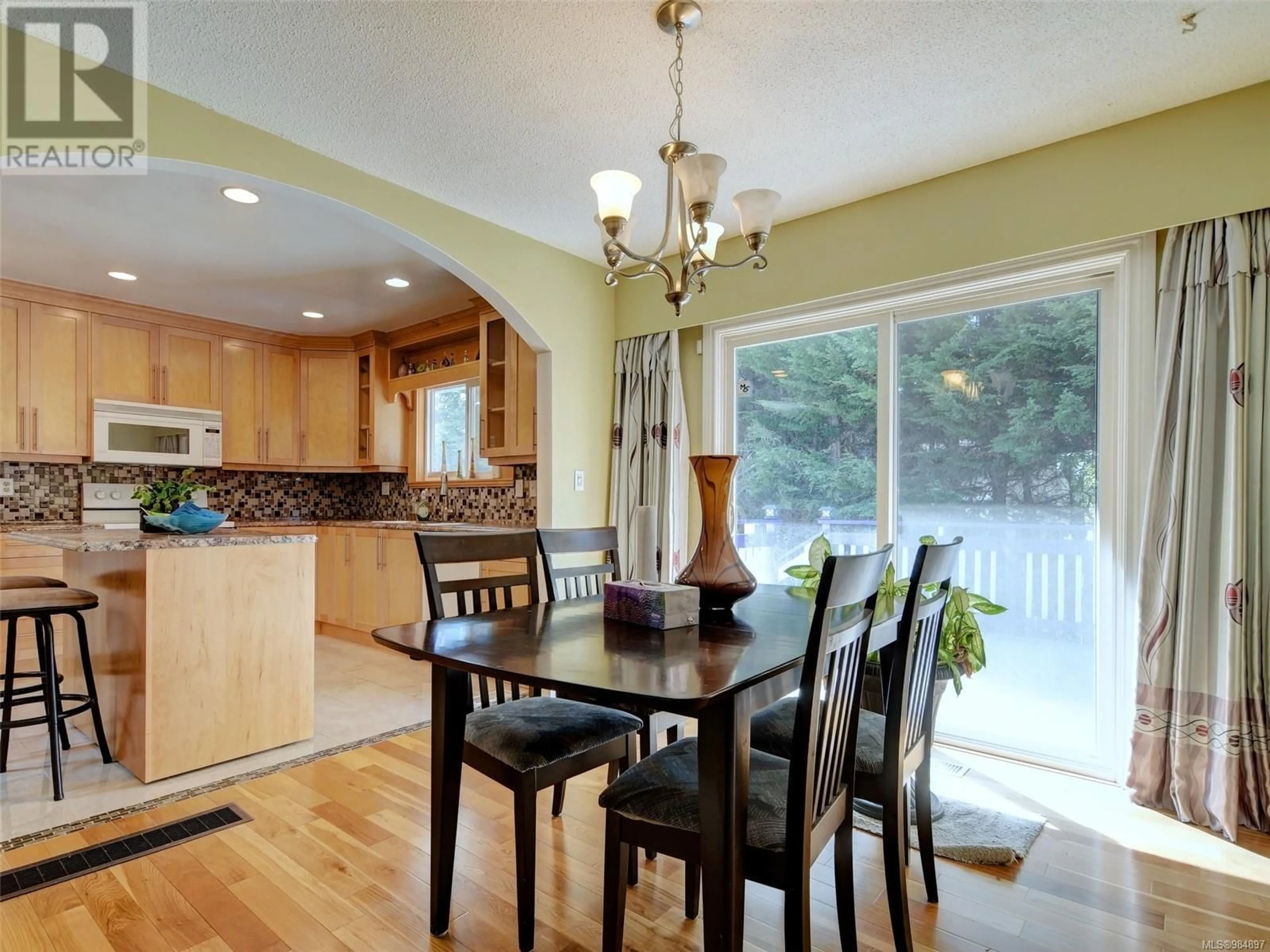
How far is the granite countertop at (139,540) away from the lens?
2.38 metres

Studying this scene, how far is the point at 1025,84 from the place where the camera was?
2.17m

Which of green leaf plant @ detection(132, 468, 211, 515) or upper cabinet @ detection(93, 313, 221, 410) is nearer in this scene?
green leaf plant @ detection(132, 468, 211, 515)

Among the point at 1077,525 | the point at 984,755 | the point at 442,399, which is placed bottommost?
the point at 984,755

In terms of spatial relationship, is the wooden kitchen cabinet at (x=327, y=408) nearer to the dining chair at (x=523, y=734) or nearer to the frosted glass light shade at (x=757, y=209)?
the dining chair at (x=523, y=734)

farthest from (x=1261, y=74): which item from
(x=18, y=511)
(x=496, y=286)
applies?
(x=18, y=511)

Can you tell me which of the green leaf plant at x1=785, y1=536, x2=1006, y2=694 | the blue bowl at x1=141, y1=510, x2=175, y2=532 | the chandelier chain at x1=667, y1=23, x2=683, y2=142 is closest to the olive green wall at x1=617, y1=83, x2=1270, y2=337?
the chandelier chain at x1=667, y1=23, x2=683, y2=142

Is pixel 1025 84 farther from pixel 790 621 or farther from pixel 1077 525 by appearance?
pixel 790 621

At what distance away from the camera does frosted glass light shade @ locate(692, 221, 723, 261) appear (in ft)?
6.19

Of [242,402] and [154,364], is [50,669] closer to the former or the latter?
[154,364]

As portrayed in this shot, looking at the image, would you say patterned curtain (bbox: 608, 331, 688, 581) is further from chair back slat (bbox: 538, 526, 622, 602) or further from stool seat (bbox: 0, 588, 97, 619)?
stool seat (bbox: 0, 588, 97, 619)

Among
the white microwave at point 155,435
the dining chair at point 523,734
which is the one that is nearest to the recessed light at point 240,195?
the dining chair at point 523,734

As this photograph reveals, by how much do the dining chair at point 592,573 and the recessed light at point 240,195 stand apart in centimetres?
199

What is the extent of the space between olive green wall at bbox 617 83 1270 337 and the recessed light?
7.09ft

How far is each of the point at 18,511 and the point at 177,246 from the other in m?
2.36
